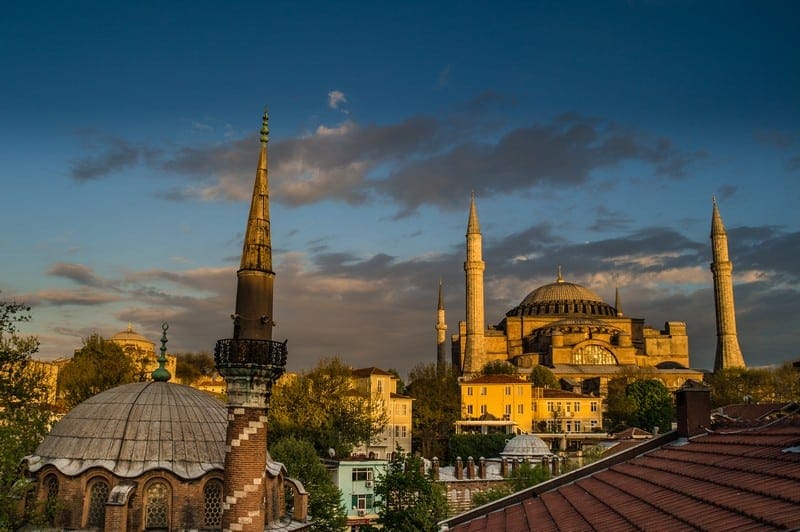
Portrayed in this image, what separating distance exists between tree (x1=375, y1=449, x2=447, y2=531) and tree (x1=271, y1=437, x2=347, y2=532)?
229 centimetres

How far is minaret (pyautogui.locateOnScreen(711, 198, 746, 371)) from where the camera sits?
290 feet

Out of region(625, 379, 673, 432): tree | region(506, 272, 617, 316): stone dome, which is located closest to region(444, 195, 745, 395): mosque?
region(506, 272, 617, 316): stone dome

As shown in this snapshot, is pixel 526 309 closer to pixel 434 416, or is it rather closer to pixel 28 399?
pixel 434 416

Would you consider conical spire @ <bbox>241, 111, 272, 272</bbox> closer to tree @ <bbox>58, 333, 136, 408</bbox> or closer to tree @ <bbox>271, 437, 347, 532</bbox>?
tree @ <bbox>271, 437, 347, 532</bbox>

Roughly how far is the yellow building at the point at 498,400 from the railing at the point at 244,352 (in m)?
53.3

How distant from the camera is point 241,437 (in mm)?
18609

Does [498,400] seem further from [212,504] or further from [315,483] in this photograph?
[212,504]

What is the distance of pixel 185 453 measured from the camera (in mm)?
20906

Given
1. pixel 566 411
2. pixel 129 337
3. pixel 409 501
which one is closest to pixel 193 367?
pixel 129 337

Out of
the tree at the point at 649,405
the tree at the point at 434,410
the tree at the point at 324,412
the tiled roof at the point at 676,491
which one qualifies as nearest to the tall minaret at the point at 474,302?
the tree at the point at 434,410

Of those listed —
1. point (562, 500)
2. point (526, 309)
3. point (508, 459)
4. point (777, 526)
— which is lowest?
point (508, 459)

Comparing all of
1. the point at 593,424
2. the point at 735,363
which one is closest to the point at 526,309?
the point at 735,363

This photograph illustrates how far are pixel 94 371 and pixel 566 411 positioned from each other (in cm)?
4640

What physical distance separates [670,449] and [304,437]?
39943mm
